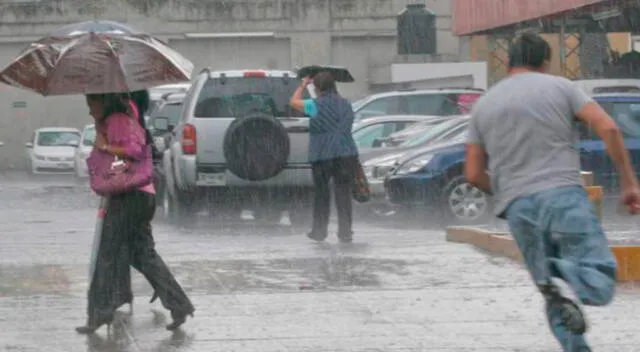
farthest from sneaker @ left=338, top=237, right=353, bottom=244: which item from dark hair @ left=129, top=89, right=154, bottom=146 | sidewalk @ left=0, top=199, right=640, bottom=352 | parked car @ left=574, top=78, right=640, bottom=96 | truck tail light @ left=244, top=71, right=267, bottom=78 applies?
parked car @ left=574, top=78, right=640, bottom=96

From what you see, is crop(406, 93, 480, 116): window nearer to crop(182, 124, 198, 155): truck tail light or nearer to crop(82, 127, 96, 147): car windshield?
crop(182, 124, 198, 155): truck tail light

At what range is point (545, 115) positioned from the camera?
7.10 meters

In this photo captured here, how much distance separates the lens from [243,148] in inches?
691

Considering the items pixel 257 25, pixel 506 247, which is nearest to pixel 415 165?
pixel 506 247

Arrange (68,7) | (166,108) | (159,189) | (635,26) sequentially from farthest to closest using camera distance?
1. (68,7)
2. (635,26)
3. (166,108)
4. (159,189)

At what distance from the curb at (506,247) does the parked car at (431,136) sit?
5489mm

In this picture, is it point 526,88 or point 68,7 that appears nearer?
point 526,88

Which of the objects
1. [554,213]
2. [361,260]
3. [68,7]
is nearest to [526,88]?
[554,213]

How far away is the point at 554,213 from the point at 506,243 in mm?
6056

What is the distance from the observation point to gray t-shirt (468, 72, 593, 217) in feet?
23.3

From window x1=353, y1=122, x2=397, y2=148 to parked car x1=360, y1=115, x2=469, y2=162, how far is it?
1.24 m

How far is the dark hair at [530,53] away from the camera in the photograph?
24.2 feet

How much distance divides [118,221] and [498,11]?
21.5m

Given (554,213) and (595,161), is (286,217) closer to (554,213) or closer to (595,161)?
(595,161)
